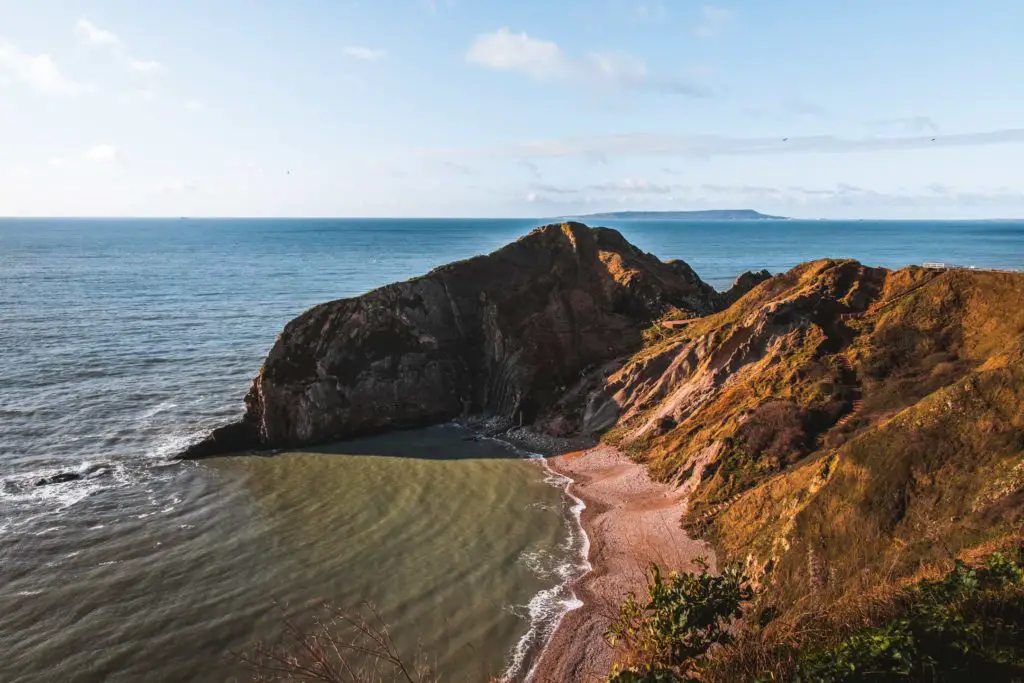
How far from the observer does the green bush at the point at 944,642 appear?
375 inches

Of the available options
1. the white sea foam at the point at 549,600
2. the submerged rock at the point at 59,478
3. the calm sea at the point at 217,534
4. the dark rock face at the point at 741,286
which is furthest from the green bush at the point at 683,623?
the dark rock face at the point at 741,286

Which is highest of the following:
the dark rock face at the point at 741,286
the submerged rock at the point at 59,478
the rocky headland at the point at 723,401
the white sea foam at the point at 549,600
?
the dark rock face at the point at 741,286

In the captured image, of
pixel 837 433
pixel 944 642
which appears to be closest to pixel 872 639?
pixel 944 642

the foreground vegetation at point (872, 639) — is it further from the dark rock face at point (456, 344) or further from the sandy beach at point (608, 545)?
the dark rock face at point (456, 344)

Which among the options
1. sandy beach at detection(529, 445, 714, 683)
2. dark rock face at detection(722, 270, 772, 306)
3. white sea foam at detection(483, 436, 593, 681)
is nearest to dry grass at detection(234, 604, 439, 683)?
white sea foam at detection(483, 436, 593, 681)

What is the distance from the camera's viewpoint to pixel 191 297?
301ft

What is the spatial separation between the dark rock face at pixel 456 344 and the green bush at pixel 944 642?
3052 centimetres

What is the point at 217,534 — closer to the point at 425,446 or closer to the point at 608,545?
the point at 425,446

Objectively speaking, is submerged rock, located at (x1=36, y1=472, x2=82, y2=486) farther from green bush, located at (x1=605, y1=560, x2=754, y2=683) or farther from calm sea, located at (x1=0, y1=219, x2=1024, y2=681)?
green bush, located at (x1=605, y1=560, x2=754, y2=683)

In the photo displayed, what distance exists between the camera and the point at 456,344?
44969 mm

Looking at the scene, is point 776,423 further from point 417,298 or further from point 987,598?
point 417,298

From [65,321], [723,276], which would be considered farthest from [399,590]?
[723,276]

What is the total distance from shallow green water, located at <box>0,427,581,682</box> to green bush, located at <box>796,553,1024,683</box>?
33.7 ft

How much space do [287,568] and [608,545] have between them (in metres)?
12.7
